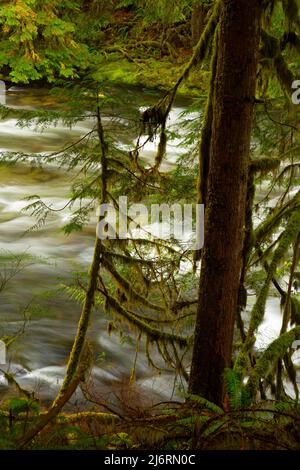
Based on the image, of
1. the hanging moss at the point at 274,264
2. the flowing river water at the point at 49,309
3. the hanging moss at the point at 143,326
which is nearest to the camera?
the hanging moss at the point at 274,264

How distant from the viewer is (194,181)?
6.46 metres

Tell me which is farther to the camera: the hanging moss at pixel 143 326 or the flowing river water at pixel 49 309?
the flowing river water at pixel 49 309

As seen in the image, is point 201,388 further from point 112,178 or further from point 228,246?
point 112,178

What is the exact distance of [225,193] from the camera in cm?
456

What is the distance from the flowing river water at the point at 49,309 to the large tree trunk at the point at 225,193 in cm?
280

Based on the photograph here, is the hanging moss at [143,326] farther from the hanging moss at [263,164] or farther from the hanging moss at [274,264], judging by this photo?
the hanging moss at [263,164]

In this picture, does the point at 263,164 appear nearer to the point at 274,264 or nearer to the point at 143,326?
the point at 274,264

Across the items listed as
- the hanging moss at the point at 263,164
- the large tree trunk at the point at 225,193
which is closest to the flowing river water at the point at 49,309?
the large tree trunk at the point at 225,193

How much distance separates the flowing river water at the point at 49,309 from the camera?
8.46 meters

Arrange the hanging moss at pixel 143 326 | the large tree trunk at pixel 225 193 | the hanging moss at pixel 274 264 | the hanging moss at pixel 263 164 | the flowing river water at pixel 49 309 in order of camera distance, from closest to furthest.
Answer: the large tree trunk at pixel 225 193, the hanging moss at pixel 274 264, the hanging moss at pixel 263 164, the hanging moss at pixel 143 326, the flowing river water at pixel 49 309

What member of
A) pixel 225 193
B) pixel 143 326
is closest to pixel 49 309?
pixel 143 326

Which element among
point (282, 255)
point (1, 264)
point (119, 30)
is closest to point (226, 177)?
point (282, 255)

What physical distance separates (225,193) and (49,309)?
6.22 metres

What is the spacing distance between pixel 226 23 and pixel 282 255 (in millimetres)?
1803
